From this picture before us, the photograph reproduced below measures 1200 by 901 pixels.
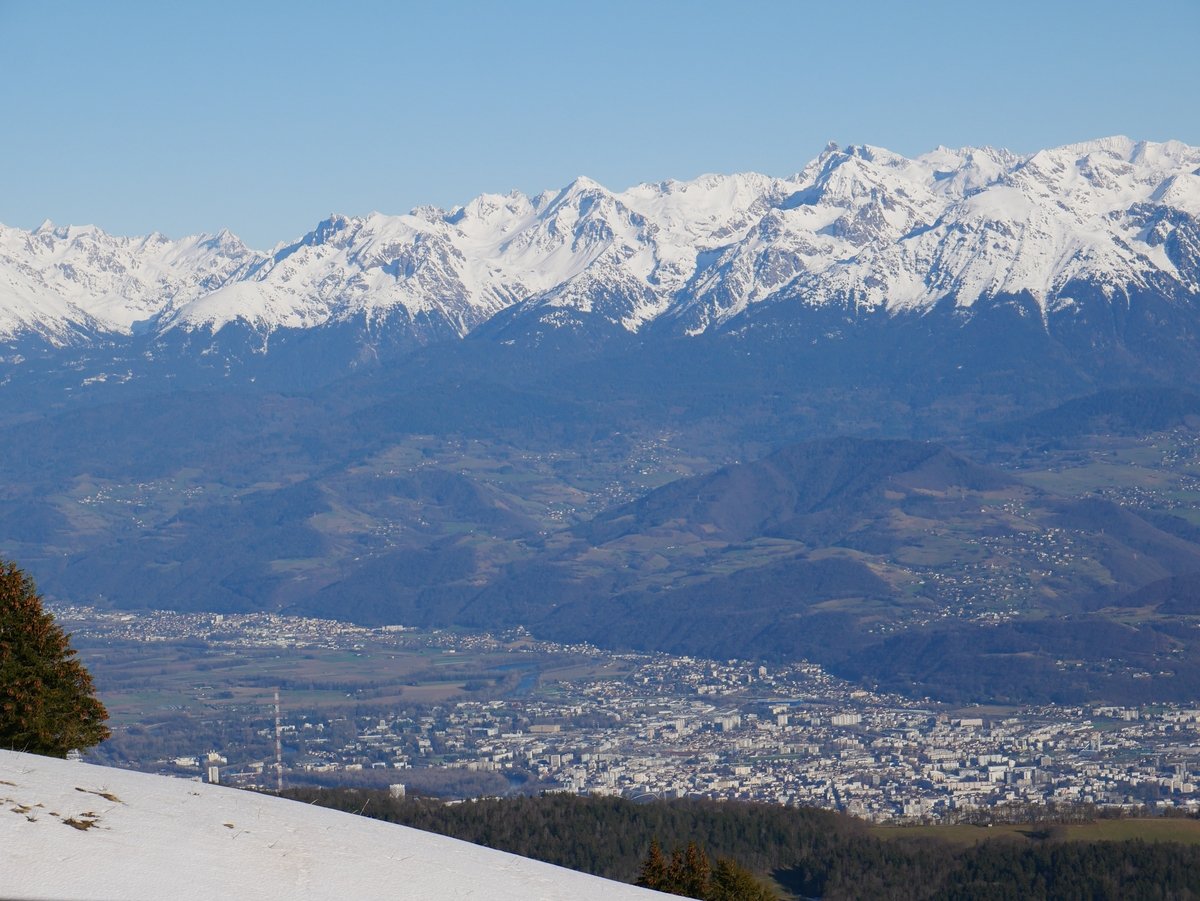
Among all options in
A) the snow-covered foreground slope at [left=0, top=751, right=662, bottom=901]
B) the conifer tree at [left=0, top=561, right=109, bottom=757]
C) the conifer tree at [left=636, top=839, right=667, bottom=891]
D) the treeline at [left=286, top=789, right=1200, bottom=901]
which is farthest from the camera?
the treeline at [left=286, top=789, right=1200, bottom=901]

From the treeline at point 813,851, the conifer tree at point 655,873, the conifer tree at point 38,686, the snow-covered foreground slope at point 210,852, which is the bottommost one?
the treeline at point 813,851

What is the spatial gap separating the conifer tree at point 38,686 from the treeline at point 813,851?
54.2 metres

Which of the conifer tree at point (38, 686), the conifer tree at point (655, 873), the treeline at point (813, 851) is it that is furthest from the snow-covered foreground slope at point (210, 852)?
the treeline at point (813, 851)

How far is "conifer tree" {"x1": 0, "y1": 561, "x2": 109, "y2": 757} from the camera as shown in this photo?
3497 centimetres

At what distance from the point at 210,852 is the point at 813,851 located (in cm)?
8134

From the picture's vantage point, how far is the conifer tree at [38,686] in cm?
3497

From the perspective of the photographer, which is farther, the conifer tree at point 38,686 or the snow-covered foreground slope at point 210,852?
the conifer tree at point 38,686

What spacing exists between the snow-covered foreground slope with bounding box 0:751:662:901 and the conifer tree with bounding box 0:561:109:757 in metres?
5.11

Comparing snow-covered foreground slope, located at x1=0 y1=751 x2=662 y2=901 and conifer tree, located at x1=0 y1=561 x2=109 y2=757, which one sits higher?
conifer tree, located at x1=0 y1=561 x2=109 y2=757

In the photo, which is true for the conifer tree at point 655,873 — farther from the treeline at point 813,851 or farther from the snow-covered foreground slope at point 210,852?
the treeline at point 813,851

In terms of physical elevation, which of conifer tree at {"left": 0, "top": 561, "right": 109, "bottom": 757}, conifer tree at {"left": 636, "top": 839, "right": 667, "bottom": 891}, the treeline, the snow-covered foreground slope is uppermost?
conifer tree at {"left": 0, "top": 561, "right": 109, "bottom": 757}

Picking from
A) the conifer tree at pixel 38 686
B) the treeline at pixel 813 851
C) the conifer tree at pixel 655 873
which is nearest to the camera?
the conifer tree at pixel 38 686

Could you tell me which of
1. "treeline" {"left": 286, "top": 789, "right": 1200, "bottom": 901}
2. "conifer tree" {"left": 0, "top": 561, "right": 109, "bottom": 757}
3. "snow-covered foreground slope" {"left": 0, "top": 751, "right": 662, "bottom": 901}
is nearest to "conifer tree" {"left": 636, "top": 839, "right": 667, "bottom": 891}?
"snow-covered foreground slope" {"left": 0, "top": 751, "right": 662, "bottom": 901}

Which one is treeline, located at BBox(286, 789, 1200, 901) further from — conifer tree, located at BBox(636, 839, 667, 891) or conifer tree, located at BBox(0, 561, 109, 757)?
conifer tree, located at BBox(0, 561, 109, 757)
